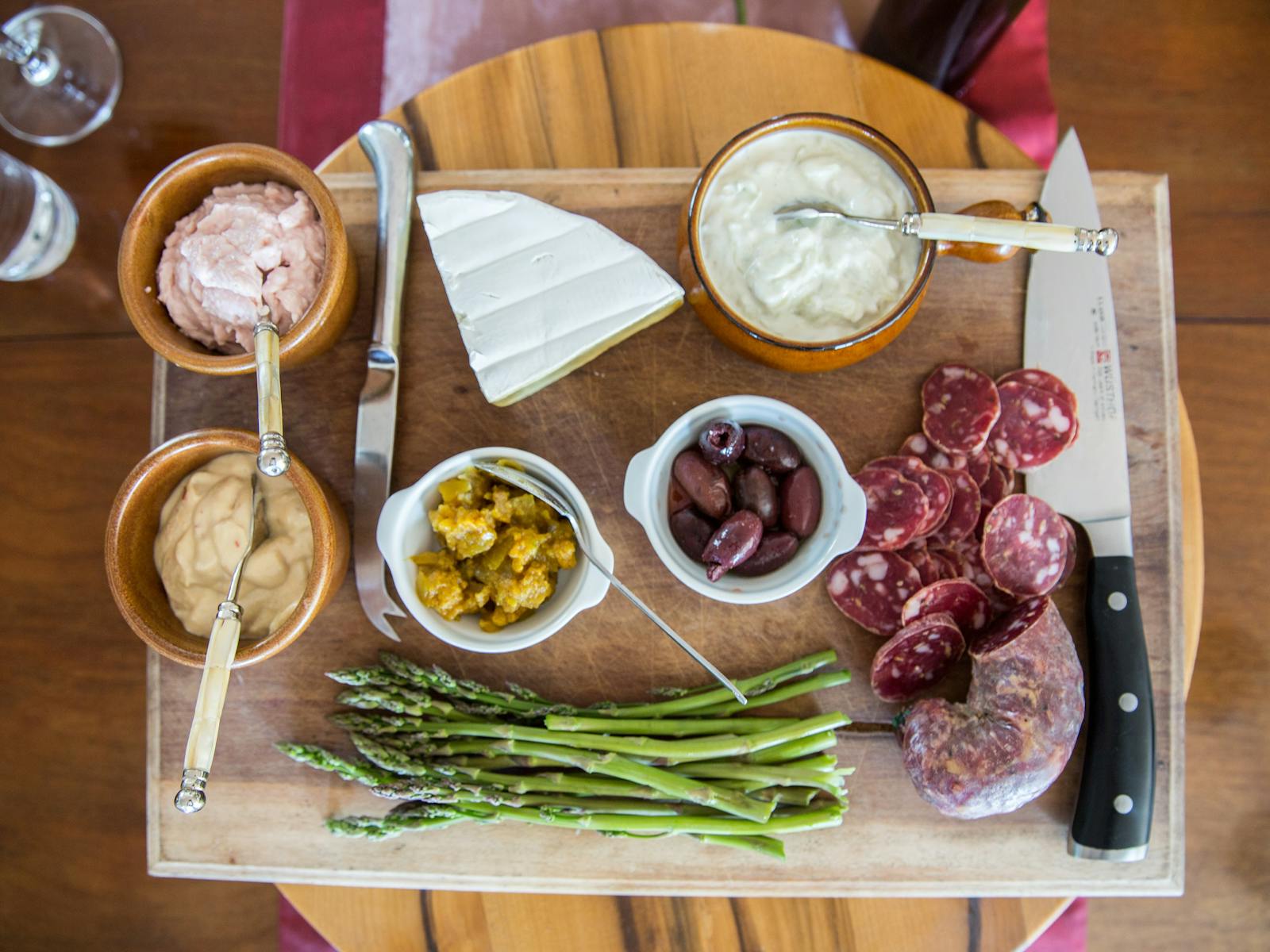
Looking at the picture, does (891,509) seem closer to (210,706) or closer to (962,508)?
(962,508)

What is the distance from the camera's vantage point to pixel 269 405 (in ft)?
4.00

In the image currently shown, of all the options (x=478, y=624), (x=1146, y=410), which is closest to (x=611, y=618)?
(x=478, y=624)

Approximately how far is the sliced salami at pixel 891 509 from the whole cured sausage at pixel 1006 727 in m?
0.22

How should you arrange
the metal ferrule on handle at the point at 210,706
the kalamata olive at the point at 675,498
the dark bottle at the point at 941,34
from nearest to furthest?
1. the metal ferrule on handle at the point at 210,706
2. the kalamata olive at the point at 675,498
3. the dark bottle at the point at 941,34

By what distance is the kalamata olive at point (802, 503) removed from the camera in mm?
1365

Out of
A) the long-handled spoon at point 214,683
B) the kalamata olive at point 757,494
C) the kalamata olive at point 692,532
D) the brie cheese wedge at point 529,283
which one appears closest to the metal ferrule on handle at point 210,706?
the long-handled spoon at point 214,683

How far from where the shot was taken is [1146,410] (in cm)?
155

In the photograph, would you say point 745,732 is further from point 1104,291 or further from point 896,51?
point 896,51

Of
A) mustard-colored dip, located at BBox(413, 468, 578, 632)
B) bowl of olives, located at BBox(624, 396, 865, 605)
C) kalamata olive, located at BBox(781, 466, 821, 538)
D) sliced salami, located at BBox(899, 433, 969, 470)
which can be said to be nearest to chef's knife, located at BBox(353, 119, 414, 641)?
mustard-colored dip, located at BBox(413, 468, 578, 632)

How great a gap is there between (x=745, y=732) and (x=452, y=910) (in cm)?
58

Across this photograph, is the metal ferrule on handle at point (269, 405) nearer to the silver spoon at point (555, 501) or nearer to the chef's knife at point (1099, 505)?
the silver spoon at point (555, 501)

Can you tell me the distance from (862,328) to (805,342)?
92mm

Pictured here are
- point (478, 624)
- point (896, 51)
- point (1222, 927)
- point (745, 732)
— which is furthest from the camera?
point (1222, 927)

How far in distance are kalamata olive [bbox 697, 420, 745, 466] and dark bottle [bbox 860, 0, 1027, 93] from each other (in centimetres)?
92
